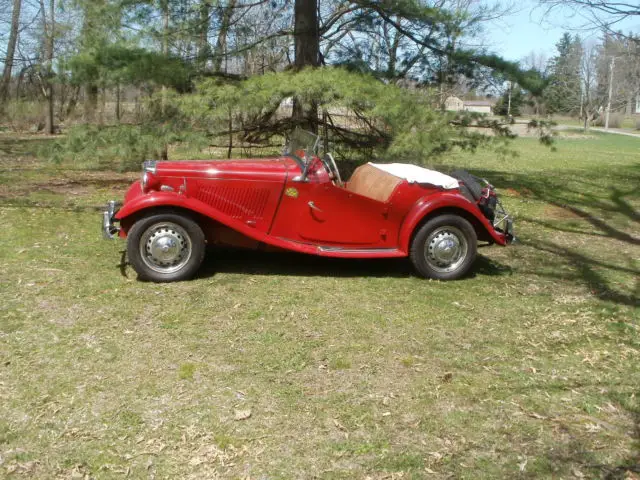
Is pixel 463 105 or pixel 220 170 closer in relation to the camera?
pixel 220 170

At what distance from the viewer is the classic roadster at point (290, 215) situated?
216 inches

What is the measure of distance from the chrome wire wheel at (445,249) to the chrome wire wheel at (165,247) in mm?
2186

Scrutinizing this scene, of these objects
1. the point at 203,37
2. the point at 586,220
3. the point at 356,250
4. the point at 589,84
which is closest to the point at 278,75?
the point at 203,37

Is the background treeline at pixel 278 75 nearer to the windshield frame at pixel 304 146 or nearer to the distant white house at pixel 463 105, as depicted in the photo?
the distant white house at pixel 463 105

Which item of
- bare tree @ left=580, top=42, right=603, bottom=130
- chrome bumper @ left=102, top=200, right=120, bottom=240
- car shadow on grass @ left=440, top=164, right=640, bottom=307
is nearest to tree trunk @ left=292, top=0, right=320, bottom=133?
car shadow on grass @ left=440, top=164, right=640, bottom=307

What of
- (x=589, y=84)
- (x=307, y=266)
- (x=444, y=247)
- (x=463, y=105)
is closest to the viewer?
(x=444, y=247)

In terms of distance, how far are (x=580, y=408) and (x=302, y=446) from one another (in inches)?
65.9

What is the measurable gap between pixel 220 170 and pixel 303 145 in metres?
0.94

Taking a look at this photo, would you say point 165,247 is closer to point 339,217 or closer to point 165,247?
point 165,247

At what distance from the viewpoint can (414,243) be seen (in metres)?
5.84

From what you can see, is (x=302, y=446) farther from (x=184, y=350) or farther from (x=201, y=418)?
(x=184, y=350)

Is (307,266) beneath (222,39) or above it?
beneath

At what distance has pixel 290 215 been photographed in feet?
18.6

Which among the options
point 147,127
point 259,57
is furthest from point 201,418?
point 259,57
